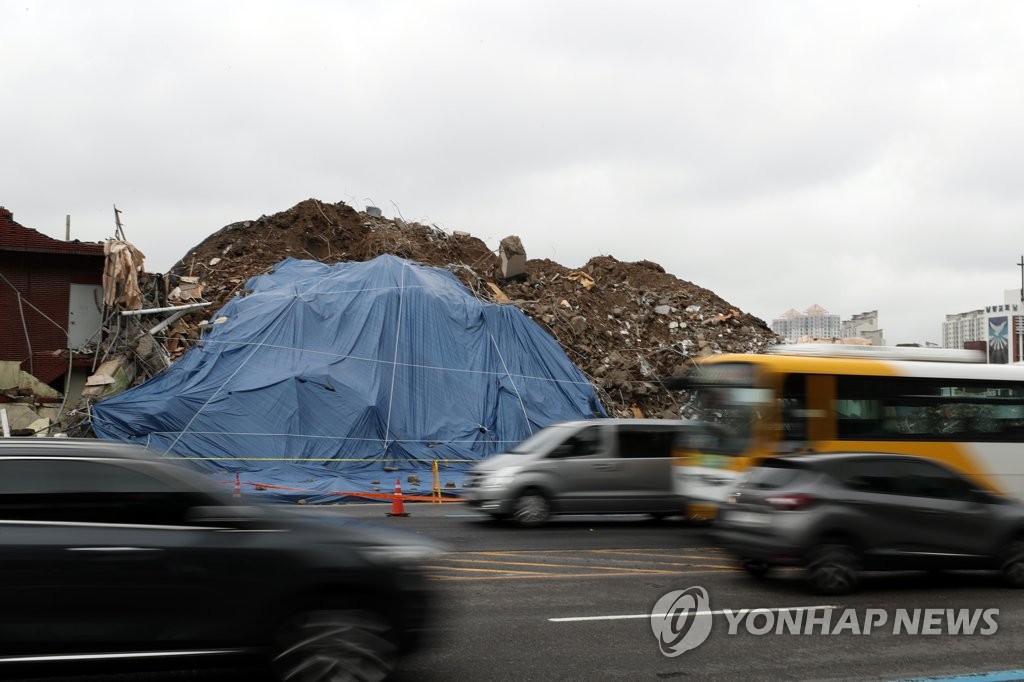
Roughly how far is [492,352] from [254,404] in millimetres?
7711

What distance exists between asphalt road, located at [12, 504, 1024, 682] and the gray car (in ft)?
1.20

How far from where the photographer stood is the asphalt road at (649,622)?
688cm

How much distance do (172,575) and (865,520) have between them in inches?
283

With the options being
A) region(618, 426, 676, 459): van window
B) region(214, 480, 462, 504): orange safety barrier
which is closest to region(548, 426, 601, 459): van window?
region(618, 426, 676, 459): van window

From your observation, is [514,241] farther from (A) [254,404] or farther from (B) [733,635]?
(B) [733,635]

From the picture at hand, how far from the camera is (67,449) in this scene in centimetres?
583

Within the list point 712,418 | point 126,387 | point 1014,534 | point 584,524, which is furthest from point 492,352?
point 1014,534

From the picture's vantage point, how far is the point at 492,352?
29.2 meters

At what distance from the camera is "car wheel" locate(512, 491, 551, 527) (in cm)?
1561

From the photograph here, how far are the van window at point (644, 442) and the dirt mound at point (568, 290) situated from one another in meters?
15.0

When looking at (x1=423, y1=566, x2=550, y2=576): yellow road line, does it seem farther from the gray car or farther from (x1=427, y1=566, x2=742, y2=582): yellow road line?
the gray car

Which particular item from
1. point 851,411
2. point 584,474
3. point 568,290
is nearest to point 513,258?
point 568,290

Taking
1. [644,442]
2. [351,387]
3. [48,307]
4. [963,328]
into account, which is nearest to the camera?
[644,442]
